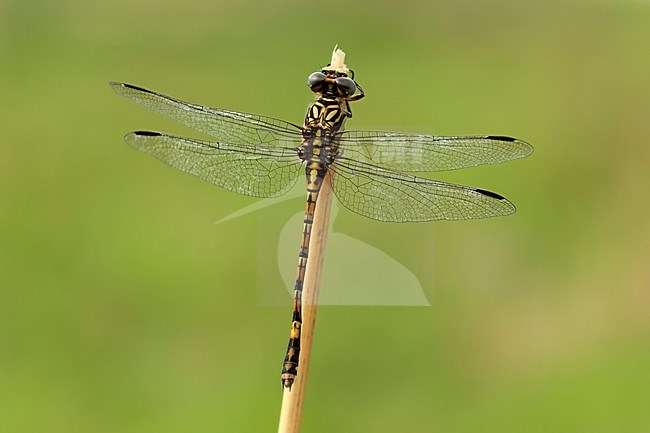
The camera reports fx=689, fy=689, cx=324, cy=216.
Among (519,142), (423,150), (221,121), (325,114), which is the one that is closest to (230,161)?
(221,121)

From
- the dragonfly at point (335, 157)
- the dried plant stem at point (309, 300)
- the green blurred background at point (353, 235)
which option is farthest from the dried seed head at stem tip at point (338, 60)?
the green blurred background at point (353, 235)

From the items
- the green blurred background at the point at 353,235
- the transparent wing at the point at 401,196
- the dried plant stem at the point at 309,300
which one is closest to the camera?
the dried plant stem at the point at 309,300

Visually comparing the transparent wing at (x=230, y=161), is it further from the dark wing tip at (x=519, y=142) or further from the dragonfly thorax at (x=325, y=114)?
the dark wing tip at (x=519, y=142)

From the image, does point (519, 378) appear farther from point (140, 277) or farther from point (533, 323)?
point (140, 277)

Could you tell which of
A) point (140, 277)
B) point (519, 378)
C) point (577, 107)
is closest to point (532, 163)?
point (577, 107)

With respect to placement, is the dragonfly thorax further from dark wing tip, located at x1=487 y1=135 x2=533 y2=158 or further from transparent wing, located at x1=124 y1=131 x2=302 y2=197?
dark wing tip, located at x1=487 y1=135 x2=533 y2=158

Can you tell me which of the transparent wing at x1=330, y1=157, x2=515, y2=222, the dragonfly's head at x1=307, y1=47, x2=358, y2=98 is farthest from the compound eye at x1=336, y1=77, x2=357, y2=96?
the transparent wing at x1=330, y1=157, x2=515, y2=222
